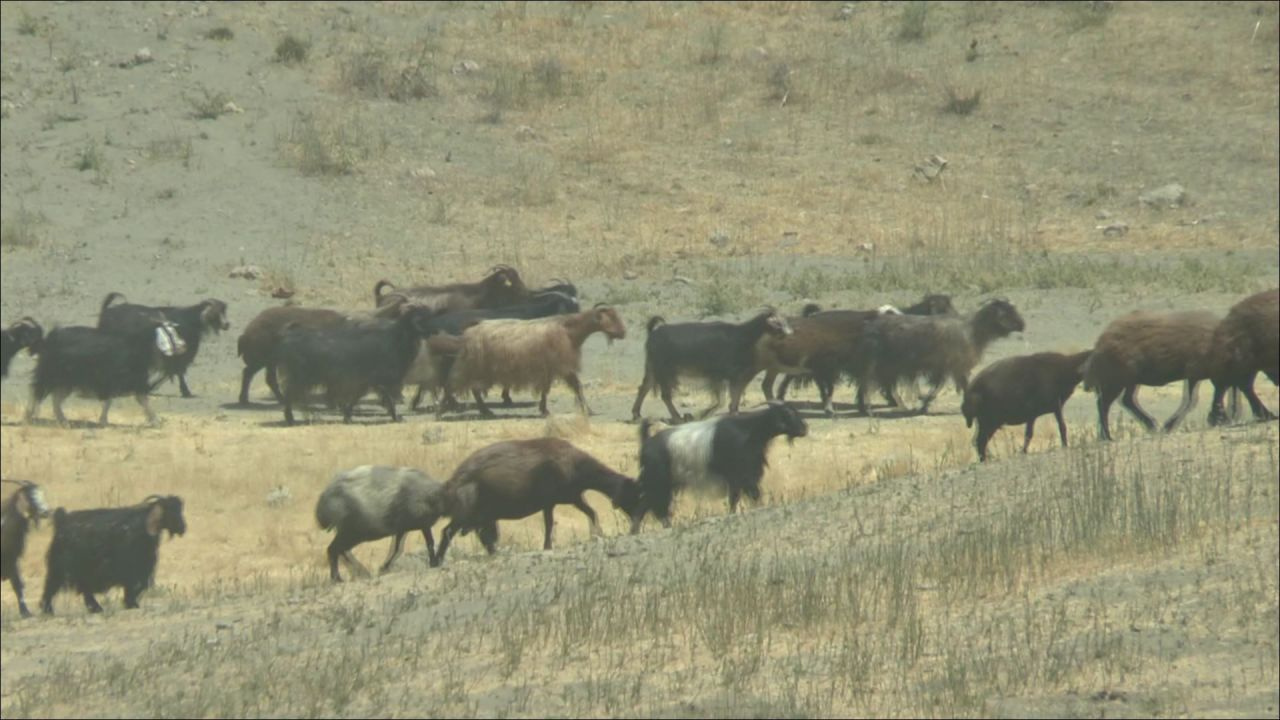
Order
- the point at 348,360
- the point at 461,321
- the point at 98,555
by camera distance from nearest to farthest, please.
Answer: the point at 98,555, the point at 348,360, the point at 461,321

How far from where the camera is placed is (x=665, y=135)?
1425 inches

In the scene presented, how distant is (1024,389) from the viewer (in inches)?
691

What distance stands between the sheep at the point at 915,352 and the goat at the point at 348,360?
14.9 feet

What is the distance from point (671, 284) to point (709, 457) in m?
13.0

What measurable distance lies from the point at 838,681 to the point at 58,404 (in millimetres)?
13213

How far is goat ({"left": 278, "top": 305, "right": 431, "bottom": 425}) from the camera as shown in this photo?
71.6 feet

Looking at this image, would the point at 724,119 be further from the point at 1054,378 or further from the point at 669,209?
the point at 1054,378

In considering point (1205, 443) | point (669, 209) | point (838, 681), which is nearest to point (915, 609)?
point (838, 681)

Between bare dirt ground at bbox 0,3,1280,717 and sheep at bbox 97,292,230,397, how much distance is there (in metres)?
0.45

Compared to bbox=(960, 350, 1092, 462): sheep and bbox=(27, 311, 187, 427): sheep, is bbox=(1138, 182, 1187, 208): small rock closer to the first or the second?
bbox=(960, 350, 1092, 462): sheep

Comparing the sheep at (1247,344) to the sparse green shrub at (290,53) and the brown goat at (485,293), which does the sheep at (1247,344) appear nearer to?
the brown goat at (485,293)

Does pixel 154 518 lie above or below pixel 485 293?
below

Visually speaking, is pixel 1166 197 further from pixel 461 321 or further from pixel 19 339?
pixel 19 339

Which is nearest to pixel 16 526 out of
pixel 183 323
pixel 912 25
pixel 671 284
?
pixel 183 323
